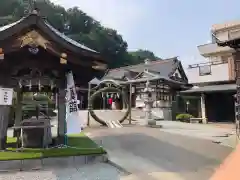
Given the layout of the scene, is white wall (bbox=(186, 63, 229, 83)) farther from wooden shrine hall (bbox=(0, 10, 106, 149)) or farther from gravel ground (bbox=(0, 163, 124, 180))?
gravel ground (bbox=(0, 163, 124, 180))

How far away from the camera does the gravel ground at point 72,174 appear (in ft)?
19.9

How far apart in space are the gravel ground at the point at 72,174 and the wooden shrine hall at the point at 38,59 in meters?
1.89

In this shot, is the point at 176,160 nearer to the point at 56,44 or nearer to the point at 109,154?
the point at 109,154

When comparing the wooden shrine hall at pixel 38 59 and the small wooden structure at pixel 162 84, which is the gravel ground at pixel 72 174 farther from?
the small wooden structure at pixel 162 84

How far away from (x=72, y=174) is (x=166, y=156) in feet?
11.2

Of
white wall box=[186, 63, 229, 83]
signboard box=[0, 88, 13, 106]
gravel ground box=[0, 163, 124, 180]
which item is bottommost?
gravel ground box=[0, 163, 124, 180]

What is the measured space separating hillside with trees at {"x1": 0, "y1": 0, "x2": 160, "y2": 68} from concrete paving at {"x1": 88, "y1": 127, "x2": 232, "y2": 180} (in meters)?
40.8

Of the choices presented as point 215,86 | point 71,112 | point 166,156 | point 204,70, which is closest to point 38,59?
point 71,112

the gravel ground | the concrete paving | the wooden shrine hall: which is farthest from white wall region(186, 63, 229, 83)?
the gravel ground

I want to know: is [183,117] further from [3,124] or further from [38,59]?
[3,124]

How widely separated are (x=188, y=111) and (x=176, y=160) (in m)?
19.5

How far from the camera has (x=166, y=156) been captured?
27.3 feet

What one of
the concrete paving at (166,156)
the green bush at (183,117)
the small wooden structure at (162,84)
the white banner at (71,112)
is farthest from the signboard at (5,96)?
the green bush at (183,117)

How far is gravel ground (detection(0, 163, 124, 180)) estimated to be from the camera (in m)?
6.07
